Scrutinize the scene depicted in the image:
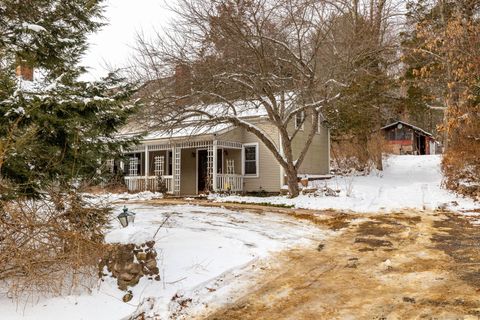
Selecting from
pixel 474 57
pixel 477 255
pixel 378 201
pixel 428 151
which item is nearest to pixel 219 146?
pixel 378 201

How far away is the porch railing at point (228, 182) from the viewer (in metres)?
17.4

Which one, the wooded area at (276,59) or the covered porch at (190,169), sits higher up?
the wooded area at (276,59)

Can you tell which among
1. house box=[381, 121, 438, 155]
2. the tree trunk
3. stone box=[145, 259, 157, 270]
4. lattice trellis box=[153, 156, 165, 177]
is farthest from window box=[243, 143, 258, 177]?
house box=[381, 121, 438, 155]

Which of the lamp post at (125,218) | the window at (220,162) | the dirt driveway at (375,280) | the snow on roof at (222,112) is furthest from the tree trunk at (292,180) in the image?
the lamp post at (125,218)

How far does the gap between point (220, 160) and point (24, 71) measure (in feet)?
36.8

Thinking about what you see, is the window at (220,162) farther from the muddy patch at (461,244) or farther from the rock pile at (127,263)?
the rock pile at (127,263)

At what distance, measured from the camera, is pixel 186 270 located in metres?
5.82

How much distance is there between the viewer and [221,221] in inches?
378

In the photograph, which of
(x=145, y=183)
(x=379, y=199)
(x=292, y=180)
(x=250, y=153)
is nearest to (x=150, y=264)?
(x=292, y=180)

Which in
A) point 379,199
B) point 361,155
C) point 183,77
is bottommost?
point 379,199

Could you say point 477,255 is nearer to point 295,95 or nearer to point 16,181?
point 16,181

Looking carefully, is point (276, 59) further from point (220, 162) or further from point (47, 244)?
point (47, 244)

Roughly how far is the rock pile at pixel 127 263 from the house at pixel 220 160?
11.0 meters

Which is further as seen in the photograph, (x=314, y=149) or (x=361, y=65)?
(x=314, y=149)
